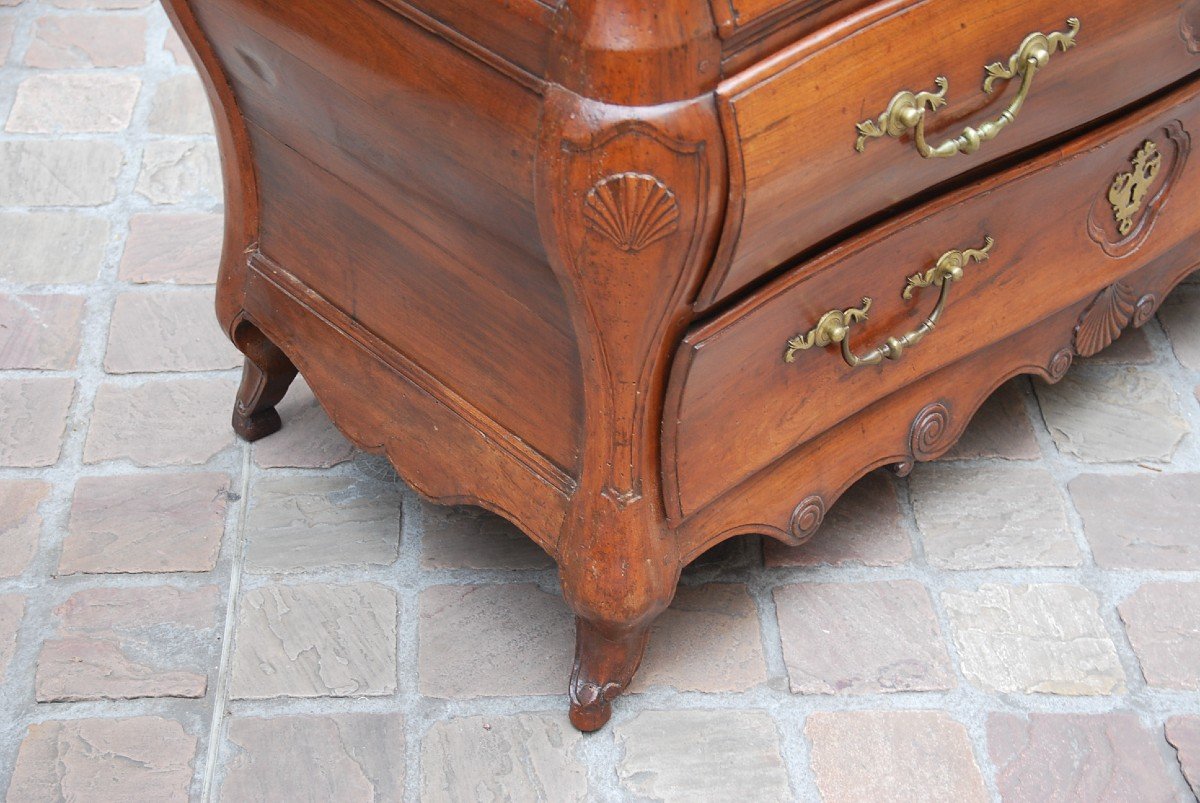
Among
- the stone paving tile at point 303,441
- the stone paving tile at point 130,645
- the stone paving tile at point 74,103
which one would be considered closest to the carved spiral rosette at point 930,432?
the stone paving tile at point 303,441

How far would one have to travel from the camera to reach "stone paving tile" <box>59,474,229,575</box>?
176cm

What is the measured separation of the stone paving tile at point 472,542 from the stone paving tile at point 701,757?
0.28 m

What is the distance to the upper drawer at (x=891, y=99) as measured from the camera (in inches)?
45.6

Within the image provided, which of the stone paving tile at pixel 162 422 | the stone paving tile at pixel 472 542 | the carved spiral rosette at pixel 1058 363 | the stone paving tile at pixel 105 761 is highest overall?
the carved spiral rosette at pixel 1058 363

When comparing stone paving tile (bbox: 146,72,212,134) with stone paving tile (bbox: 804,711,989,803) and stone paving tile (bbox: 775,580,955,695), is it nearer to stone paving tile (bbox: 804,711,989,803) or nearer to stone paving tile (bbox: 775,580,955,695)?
stone paving tile (bbox: 775,580,955,695)

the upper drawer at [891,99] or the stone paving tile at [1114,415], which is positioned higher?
the upper drawer at [891,99]

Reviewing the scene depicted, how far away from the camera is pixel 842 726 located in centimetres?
159

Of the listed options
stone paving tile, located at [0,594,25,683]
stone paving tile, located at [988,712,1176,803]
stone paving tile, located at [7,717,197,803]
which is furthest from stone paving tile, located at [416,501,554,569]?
stone paving tile, located at [988,712,1176,803]

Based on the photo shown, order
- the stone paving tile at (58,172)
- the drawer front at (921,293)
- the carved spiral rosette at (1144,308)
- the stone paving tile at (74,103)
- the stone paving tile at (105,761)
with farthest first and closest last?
the stone paving tile at (74,103) < the stone paving tile at (58,172) < the carved spiral rosette at (1144,308) < the stone paving tile at (105,761) < the drawer front at (921,293)

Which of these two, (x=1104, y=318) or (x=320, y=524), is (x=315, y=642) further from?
(x=1104, y=318)

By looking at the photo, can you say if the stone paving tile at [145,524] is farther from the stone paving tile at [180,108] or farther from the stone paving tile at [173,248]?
the stone paving tile at [180,108]

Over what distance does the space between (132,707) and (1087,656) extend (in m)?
1.12

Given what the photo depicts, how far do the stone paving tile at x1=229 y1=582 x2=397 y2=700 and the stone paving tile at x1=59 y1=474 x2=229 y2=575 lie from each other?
12 cm

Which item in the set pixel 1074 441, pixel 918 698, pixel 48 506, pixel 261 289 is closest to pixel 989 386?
pixel 1074 441
